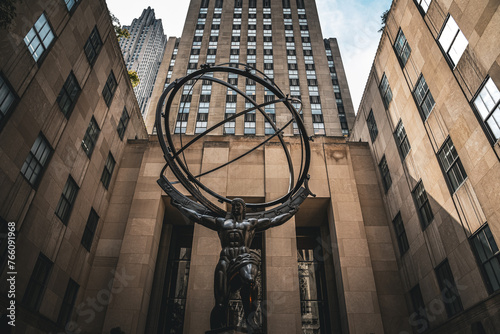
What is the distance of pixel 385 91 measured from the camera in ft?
62.8

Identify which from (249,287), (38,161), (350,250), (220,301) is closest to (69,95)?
(38,161)

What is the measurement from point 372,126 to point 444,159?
8.01 m

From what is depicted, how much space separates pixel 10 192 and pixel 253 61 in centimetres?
4310

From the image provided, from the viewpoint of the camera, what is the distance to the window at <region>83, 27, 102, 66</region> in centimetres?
1617

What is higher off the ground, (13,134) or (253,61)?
(253,61)

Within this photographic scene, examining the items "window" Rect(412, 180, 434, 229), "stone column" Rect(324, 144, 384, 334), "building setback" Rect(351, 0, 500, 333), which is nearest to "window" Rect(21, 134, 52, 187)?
"stone column" Rect(324, 144, 384, 334)

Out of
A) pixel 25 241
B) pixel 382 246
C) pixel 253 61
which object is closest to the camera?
pixel 25 241

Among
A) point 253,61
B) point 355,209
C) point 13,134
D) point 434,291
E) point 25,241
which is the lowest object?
point 434,291

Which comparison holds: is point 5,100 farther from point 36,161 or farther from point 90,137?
point 90,137

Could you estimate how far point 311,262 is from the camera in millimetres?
19141

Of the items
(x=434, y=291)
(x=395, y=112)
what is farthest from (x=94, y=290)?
(x=395, y=112)

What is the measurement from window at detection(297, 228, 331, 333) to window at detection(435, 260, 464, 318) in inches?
244

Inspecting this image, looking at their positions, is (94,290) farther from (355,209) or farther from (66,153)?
(355,209)

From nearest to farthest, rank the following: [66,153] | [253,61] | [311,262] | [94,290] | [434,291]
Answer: [434,291]
[66,153]
[94,290]
[311,262]
[253,61]
